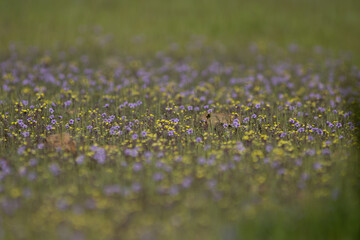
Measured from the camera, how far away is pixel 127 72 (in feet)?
32.1

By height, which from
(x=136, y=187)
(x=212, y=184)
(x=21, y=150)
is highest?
(x=21, y=150)

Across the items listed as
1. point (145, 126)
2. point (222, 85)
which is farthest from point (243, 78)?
point (145, 126)

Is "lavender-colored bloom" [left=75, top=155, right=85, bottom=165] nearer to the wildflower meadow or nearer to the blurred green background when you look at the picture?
the wildflower meadow

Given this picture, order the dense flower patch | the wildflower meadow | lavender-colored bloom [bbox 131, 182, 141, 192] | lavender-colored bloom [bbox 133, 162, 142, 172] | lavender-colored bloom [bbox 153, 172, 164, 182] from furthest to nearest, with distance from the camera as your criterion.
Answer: lavender-colored bloom [bbox 133, 162, 142, 172] < lavender-colored bloom [bbox 153, 172, 164, 182] < lavender-colored bloom [bbox 131, 182, 141, 192] < the dense flower patch < the wildflower meadow

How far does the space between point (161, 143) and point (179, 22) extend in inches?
325

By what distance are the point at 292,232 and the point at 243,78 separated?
5.92 m

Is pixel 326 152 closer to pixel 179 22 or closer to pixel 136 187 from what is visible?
pixel 136 187

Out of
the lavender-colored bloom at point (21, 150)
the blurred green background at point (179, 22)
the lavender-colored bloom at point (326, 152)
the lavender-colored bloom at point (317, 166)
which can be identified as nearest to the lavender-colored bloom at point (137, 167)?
the lavender-colored bloom at point (21, 150)

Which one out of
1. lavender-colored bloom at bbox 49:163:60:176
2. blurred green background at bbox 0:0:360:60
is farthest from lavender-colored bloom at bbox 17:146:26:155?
blurred green background at bbox 0:0:360:60

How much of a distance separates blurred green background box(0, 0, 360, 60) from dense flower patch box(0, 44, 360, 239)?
2.14 metres

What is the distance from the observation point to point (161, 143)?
241 inches

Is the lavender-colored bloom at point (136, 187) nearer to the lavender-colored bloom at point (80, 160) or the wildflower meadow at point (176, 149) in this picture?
the wildflower meadow at point (176, 149)

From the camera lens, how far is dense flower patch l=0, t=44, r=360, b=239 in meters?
4.39

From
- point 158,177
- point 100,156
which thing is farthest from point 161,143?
point 158,177
